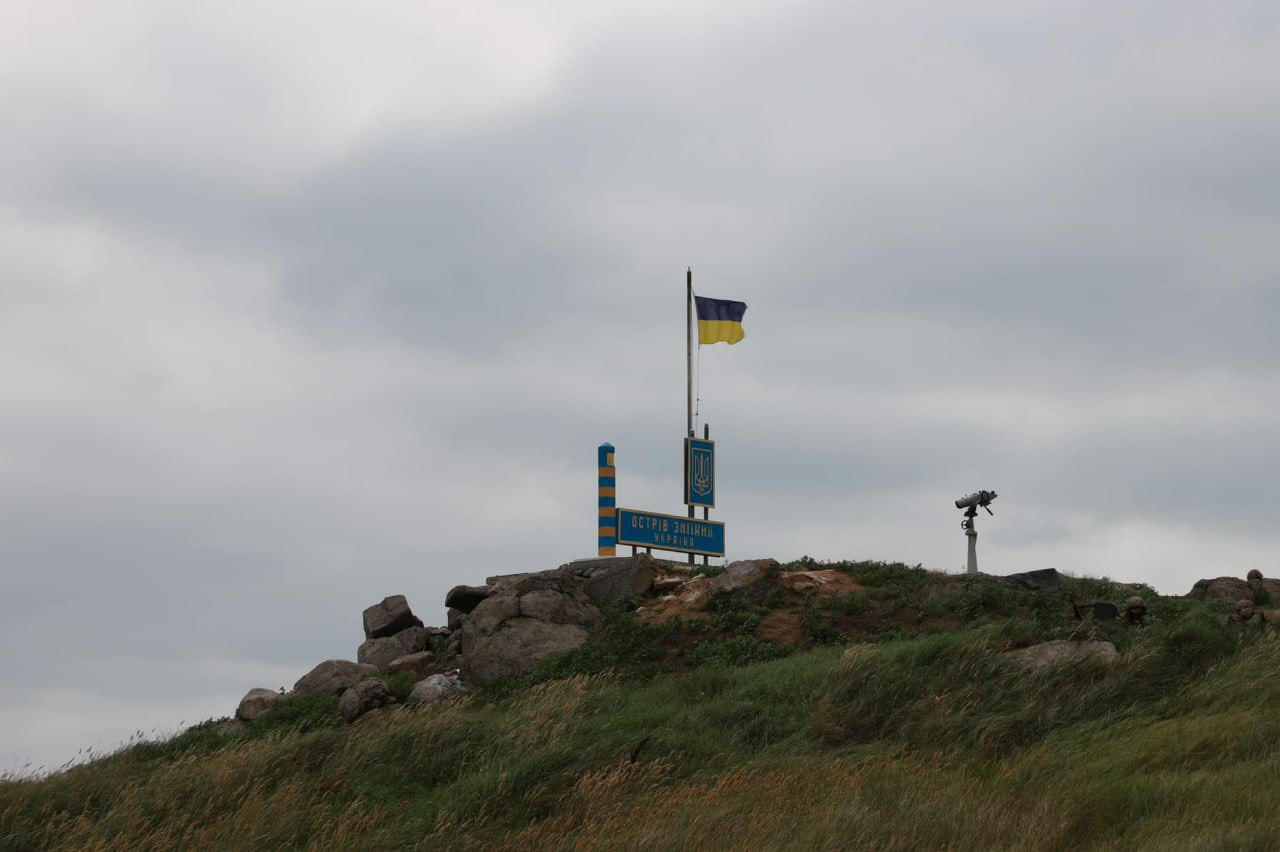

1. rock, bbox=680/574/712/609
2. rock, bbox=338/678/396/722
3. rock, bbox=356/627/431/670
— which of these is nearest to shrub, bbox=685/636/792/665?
rock, bbox=680/574/712/609

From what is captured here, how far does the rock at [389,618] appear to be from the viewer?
2670 cm

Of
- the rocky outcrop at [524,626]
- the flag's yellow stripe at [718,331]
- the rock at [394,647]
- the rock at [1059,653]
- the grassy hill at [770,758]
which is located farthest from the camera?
the flag's yellow stripe at [718,331]

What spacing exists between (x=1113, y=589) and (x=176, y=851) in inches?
744

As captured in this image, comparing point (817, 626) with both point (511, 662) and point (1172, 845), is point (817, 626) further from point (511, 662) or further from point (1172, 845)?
point (1172, 845)

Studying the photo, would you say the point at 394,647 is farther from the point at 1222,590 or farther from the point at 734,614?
the point at 1222,590

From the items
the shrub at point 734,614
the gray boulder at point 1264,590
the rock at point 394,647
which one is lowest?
the rock at point 394,647

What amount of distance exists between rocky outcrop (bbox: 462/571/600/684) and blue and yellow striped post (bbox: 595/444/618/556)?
3.83 metres

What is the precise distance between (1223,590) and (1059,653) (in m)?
9.39

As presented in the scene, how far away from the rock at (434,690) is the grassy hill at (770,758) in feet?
1.96

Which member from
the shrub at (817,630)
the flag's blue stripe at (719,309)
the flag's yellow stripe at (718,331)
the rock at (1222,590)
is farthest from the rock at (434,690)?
the rock at (1222,590)

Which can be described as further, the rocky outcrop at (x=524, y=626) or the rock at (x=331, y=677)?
the rock at (x=331, y=677)

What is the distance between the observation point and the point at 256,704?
22672 millimetres

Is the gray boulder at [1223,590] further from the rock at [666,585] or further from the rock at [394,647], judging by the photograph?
the rock at [394,647]

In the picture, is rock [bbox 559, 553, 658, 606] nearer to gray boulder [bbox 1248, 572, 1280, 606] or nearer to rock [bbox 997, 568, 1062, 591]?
rock [bbox 997, 568, 1062, 591]
